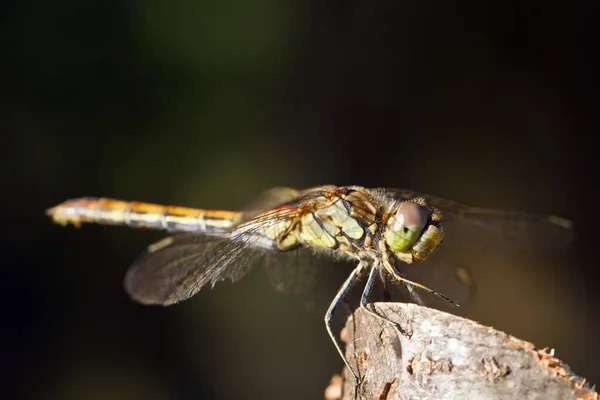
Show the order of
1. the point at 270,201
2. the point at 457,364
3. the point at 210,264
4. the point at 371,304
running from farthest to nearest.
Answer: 1. the point at 270,201
2. the point at 210,264
3. the point at 371,304
4. the point at 457,364

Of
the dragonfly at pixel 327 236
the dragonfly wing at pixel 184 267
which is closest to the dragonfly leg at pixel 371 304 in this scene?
the dragonfly at pixel 327 236

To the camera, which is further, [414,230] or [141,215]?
[141,215]

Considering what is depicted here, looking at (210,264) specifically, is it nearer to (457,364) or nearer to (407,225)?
(407,225)

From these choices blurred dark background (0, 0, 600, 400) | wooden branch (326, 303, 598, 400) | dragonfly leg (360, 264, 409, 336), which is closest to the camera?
wooden branch (326, 303, 598, 400)

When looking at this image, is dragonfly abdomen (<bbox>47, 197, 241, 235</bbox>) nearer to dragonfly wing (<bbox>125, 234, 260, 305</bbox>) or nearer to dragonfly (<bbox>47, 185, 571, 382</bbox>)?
dragonfly (<bbox>47, 185, 571, 382</bbox>)

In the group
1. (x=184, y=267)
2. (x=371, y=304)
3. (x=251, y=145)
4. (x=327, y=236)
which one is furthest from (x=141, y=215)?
(x=371, y=304)

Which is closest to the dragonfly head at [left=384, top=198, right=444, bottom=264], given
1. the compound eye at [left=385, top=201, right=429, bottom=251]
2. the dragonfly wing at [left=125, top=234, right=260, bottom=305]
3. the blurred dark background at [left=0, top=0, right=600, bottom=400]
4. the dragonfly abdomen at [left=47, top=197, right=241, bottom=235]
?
the compound eye at [left=385, top=201, right=429, bottom=251]
